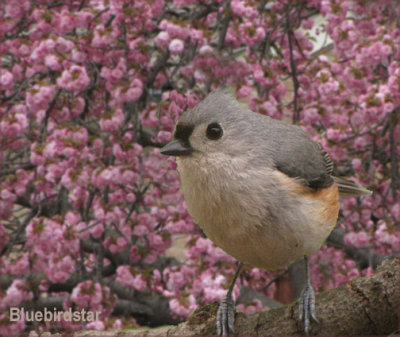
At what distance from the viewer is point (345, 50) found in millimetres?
4020

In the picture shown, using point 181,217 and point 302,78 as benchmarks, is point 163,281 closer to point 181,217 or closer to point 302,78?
point 181,217

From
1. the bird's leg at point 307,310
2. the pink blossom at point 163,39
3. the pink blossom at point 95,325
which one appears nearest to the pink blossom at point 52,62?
the pink blossom at point 163,39

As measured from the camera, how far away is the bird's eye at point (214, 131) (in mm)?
1359

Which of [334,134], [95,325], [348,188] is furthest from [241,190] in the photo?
[334,134]

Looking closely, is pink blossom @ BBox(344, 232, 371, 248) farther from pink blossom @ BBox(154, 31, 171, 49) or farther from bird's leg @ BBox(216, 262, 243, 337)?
bird's leg @ BBox(216, 262, 243, 337)

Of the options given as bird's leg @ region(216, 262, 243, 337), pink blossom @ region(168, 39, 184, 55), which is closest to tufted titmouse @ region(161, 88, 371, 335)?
bird's leg @ region(216, 262, 243, 337)

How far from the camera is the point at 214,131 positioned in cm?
137

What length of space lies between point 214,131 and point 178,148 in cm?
11

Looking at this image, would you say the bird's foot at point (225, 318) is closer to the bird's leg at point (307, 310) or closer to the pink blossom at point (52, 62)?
the bird's leg at point (307, 310)

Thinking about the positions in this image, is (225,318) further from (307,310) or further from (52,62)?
(52,62)

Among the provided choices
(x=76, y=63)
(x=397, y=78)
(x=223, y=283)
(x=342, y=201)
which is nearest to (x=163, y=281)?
(x=223, y=283)

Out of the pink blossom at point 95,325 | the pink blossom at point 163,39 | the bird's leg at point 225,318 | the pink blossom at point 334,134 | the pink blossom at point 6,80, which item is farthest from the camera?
the pink blossom at point 6,80

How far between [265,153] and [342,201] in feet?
7.65

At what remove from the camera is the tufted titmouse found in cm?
136
